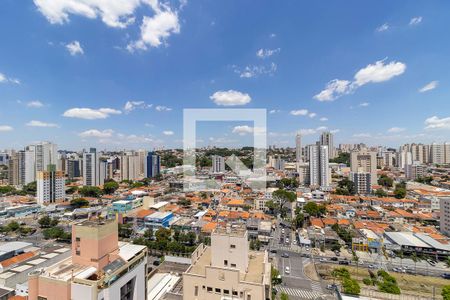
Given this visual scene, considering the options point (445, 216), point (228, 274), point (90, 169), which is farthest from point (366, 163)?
point (90, 169)

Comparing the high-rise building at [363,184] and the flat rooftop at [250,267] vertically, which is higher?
the flat rooftop at [250,267]

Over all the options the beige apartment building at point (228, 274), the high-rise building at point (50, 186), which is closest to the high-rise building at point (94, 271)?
the beige apartment building at point (228, 274)

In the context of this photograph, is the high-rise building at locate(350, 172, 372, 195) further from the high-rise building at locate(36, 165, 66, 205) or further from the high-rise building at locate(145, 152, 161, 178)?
the high-rise building at locate(36, 165, 66, 205)

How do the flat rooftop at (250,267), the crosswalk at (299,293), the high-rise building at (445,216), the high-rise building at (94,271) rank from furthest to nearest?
1. the high-rise building at (445,216)
2. the crosswalk at (299,293)
3. the flat rooftop at (250,267)
4. the high-rise building at (94,271)

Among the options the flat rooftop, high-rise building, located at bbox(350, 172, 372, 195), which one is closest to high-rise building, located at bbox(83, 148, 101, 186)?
the flat rooftop

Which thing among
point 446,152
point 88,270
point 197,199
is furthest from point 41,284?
point 446,152

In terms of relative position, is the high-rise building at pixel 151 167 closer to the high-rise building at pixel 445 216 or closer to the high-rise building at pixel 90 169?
the high-rise building at pixel 90 169

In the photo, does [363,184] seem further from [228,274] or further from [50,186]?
[50,186]
